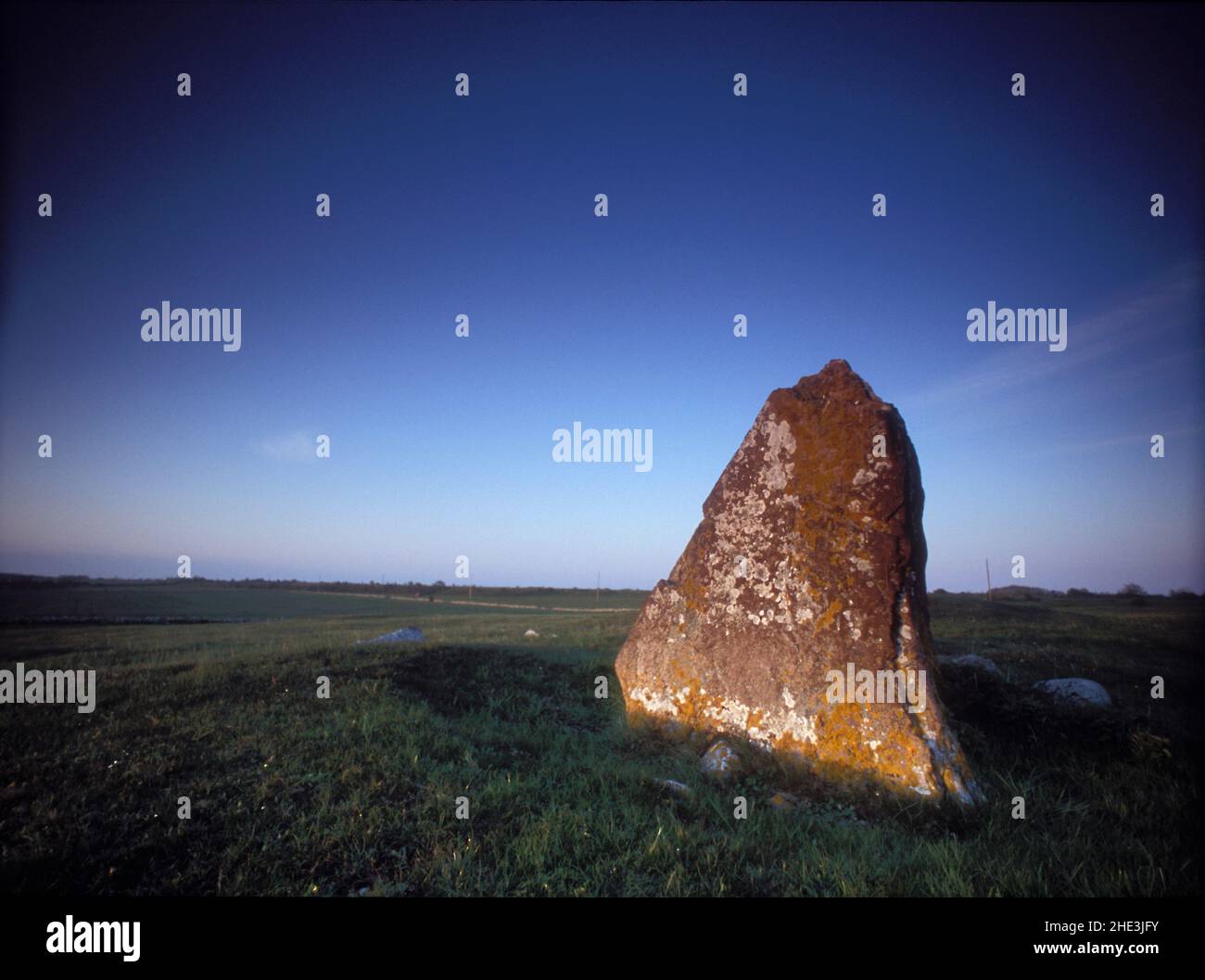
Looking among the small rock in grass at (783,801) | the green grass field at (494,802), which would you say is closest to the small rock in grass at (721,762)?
the green grass field at (494,802)

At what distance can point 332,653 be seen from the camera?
9453mm

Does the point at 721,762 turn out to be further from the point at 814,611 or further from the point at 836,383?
the point at 836,383

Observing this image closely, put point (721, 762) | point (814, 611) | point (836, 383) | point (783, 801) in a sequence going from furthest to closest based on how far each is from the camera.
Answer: point (836, 383) → point (814, 611) → point (721, 762) → point (783, 801)

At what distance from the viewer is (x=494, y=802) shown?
15.9 ft

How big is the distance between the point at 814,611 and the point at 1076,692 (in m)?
5.55

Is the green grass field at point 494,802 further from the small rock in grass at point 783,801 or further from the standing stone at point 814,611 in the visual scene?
the standing stone at point 814,611

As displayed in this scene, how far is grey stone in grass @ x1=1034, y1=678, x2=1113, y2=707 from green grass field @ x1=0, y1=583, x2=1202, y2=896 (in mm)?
339

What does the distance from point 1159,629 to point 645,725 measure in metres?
18.9

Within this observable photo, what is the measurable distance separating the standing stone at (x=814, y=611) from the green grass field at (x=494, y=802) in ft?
1.66

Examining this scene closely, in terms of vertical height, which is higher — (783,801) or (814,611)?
(814,611)

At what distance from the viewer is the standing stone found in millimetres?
5789

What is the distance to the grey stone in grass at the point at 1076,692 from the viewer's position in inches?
300

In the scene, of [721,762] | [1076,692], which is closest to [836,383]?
[721,762]
